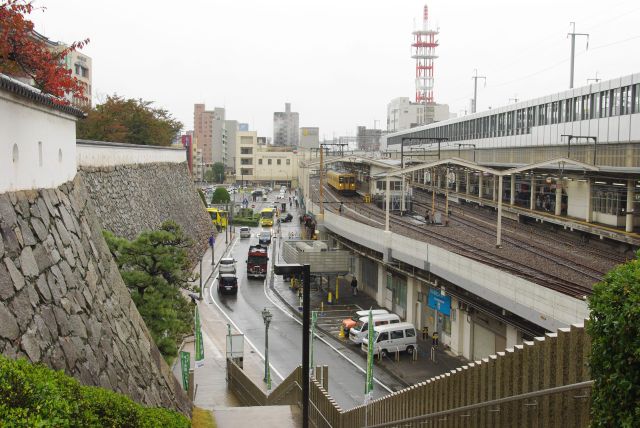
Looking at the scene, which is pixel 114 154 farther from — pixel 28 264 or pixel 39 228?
pixel 28 264

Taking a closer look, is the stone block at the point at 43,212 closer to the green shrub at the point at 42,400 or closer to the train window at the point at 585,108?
the green shrub at the point at 42,400

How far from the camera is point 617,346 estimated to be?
4.50 metres

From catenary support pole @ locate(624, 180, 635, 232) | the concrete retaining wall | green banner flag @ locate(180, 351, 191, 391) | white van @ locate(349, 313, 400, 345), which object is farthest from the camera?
catenary support pole @ locate(624, 180, 635, 232)

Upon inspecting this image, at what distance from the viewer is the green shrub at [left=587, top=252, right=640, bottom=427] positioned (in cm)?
434

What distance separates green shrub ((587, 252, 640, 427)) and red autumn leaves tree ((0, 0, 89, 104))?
6.64 meters

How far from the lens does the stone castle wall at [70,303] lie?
689 centimetres

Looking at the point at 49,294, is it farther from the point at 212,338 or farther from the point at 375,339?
the point at 212,338

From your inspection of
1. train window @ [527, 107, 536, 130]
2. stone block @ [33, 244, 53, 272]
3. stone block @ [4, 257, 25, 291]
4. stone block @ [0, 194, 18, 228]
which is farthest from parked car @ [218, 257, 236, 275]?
stone block @ [4, 257, 25, 291]

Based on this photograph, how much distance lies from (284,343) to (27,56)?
57.1ft

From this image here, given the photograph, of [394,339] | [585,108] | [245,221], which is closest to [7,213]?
[394,339]

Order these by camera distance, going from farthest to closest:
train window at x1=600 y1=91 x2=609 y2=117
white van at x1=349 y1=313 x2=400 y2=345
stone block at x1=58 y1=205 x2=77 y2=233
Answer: train window at x1=600 y1=91 x2=609 y2=117 → white van at x1=349 y1=313 x2=400 y2=345 → stone block at x1=58 y1=205 x2=77 y2=233

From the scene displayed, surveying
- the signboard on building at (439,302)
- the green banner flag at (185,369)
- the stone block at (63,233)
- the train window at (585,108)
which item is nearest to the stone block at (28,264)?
the stone block at (63,233)

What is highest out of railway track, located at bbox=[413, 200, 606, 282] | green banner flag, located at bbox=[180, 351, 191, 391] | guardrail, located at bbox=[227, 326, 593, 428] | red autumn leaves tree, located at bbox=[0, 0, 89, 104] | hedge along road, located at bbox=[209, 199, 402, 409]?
red autumn leaves tree, located at bbox=[0, 0, 89, 104]

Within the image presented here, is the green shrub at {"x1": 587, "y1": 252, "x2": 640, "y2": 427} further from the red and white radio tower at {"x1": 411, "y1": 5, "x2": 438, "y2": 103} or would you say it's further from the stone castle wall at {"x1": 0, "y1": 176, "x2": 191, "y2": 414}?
the red and white radio tower at {"x1": 411, "y1": 5, "x2": 438, "y2": 103}
